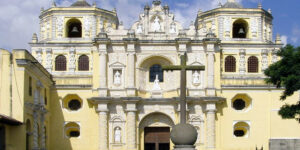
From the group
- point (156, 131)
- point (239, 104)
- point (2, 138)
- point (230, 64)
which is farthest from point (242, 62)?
point (2, 138)

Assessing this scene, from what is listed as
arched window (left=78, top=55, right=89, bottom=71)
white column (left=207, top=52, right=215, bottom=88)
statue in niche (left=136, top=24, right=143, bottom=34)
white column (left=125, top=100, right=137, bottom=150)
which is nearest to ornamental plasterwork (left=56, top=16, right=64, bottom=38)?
arched window (left=78, top=55, right=89, bottom=71)

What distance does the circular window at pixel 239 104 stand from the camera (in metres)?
44.6

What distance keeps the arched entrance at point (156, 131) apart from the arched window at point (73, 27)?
33.7ft

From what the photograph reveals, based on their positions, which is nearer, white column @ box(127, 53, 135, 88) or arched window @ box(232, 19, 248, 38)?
white column @ box(127, 53, 135, 88)

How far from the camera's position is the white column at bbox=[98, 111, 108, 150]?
42.6m

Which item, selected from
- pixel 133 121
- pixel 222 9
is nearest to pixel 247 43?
pixel 222 9

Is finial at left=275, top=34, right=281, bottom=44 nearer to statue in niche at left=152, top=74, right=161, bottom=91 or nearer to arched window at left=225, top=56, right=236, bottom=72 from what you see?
arched window at left=225, top=56, right=236, bottom=72

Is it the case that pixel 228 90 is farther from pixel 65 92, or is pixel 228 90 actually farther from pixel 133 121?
pixel 65 92

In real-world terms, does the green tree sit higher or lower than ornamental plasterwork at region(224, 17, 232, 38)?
lower

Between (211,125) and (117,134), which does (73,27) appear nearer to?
(117,134)

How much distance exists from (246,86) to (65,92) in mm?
14957

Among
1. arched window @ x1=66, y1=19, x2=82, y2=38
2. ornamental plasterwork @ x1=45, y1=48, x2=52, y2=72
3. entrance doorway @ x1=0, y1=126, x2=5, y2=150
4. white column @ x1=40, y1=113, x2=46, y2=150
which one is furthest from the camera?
arched window @ x1=66, y1=19, x2=82, y2=38

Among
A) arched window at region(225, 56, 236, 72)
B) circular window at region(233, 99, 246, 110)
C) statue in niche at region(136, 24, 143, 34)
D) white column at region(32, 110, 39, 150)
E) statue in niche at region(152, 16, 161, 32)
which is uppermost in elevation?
statue in niche at region(152, 16, 161, 32)

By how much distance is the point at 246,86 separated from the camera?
4362 cm
